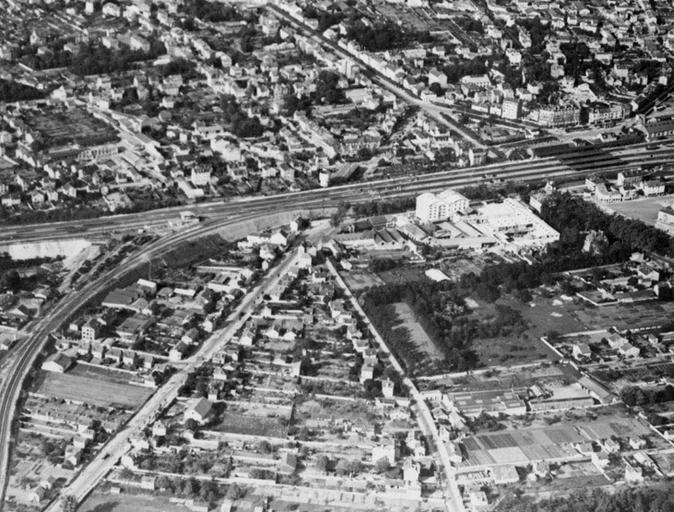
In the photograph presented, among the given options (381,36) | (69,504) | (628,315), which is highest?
(381,36)

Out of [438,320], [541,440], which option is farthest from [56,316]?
[541,440]

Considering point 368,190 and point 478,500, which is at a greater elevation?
point 368,190

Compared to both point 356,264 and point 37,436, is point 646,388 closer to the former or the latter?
point 356,264

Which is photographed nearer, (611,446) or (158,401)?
(611,446)

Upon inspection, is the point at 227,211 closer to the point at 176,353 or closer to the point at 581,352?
the point at 176,353

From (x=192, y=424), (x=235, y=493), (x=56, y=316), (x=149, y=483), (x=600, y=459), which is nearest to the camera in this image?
(x=235, y=493)

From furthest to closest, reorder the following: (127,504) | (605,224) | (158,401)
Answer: (605,224), (158,401), (127,504)

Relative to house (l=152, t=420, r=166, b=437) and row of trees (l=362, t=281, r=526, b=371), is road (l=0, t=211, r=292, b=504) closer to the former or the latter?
house (l=152, t=420, r=166, b=437)

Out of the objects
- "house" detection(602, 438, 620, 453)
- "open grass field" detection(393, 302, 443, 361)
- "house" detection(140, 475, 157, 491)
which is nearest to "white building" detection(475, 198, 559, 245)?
"open grass field" detection(393, 302, 443, 361)
